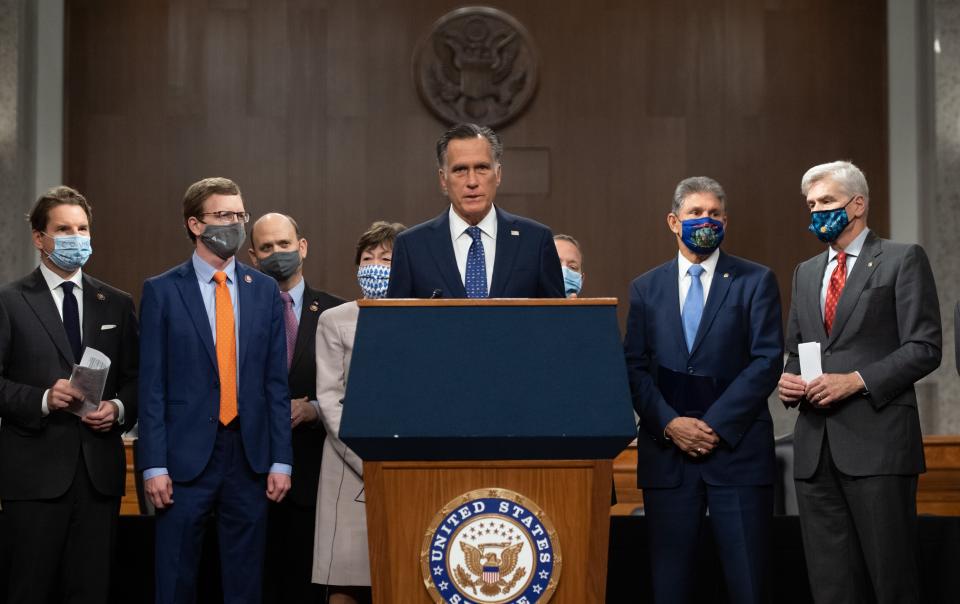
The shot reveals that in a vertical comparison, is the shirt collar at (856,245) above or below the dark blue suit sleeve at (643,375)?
above

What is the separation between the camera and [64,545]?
11.5 ft

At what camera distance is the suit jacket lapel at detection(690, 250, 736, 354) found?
138 inches

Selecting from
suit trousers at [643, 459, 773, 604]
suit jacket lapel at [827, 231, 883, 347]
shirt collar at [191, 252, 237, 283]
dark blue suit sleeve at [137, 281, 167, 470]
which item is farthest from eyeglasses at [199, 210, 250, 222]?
suit jacket lapel at [827, 231, 883, 347]

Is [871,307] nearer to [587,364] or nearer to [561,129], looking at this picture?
[587,364]

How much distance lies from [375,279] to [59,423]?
1105mm

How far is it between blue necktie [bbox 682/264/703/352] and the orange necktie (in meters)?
1.38

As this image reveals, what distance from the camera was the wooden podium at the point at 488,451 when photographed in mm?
2271

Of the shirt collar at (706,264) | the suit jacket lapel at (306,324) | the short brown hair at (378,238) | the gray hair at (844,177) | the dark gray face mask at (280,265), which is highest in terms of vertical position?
the gray hair at (844,177)

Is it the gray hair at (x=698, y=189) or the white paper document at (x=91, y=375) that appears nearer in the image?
the white paper document at (x=91, y=375)

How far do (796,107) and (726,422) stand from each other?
4059mm

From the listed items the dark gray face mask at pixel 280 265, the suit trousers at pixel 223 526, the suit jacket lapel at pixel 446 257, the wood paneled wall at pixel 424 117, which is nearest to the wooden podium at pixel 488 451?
the suit jacket lapel at pixel 446 257

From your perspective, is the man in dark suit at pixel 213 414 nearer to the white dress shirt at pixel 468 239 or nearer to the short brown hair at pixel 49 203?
the short brown hair at pixel 49 203

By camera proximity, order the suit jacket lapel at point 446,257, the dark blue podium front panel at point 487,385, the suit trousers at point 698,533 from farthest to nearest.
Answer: the suit trousers at point 698,533, the suit jacket lapel at point 446,257, the dark blue podium front panel at point 487,385

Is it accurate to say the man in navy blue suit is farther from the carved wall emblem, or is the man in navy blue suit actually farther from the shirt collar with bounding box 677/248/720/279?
the carved wall emblem
